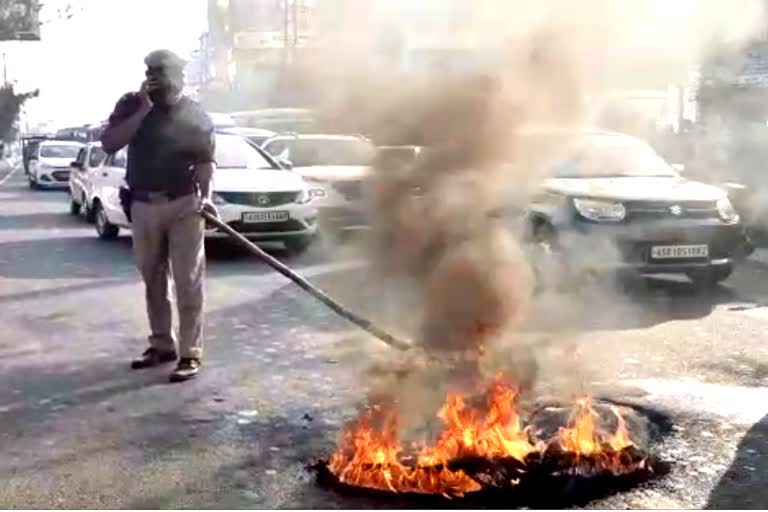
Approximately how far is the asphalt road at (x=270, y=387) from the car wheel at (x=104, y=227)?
4.25m

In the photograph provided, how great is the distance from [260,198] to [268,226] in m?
0.34

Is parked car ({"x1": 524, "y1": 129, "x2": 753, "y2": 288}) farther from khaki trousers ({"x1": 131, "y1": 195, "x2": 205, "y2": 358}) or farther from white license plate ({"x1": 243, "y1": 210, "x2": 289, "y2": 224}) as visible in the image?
white license plate ({"x1": 243, "y1": 210, "x2": 289, "y2": 224})

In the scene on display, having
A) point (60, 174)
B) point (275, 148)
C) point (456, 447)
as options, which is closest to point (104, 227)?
point (275, 148)

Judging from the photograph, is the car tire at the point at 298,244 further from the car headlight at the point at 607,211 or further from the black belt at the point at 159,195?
the black belt at the point at 159,195

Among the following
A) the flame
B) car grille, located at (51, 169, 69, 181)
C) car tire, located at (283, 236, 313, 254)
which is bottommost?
car grille, located at (51, 169, 69, 181)

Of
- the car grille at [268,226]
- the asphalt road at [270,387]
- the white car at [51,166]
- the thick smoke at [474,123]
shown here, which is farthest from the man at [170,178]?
the white car at [51,166]

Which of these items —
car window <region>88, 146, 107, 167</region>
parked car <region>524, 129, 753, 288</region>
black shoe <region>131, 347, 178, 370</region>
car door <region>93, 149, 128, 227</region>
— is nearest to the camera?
black shoe <region>131, 347, 178, 370</region>

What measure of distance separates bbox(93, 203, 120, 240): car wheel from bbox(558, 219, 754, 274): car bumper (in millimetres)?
7712

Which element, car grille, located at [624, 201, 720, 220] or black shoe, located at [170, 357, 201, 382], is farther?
car grille, located at [624, 201, 720, 220]

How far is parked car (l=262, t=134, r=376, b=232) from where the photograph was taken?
5816mm

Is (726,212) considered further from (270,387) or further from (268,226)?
(268,226)

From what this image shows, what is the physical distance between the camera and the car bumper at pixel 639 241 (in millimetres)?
9289

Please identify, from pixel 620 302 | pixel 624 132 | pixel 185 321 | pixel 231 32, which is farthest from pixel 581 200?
pixel 185 321

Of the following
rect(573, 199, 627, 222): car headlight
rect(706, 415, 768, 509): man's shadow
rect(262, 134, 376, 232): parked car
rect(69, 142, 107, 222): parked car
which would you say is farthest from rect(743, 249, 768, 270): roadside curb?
rect(69, 142, 107, 222): parked car
